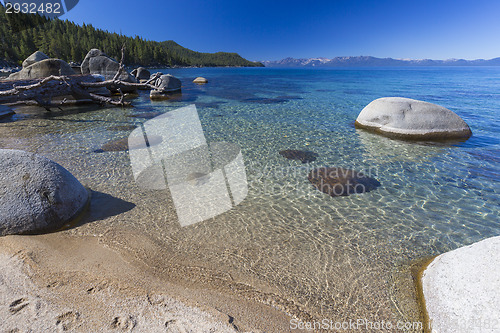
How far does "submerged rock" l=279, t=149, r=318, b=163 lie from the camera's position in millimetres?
8703


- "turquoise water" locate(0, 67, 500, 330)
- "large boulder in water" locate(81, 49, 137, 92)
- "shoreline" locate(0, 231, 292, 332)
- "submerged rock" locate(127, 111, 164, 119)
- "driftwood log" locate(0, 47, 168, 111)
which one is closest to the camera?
"shoreline" locate(0, 231, 292, 332)

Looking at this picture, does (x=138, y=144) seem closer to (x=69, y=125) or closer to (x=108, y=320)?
(x=69, y=125)

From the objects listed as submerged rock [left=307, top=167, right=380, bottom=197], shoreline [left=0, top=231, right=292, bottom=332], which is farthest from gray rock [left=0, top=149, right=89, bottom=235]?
submerged rock [left=307, top=167, right=380, bottom=197]

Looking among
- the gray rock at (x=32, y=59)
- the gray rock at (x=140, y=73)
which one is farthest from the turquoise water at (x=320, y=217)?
the gray rock at (x=140, y=73)

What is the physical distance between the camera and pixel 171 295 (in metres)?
3.31

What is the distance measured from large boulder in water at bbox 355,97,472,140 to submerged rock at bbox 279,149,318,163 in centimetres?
497

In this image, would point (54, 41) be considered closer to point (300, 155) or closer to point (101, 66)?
point (101, 66)

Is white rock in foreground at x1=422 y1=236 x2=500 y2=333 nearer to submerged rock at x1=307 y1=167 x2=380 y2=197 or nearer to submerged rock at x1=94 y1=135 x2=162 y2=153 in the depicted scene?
submerged rock at x1=307 y1=167 x2=380 y2=197

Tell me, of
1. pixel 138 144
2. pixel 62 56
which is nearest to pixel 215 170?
pixel 138 144

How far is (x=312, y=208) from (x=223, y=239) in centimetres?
242

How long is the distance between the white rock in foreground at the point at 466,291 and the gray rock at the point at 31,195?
21.2ft

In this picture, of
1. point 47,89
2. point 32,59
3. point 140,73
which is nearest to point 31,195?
point 47,89

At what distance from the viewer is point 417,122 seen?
1093cm

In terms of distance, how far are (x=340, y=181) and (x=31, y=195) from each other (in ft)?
24.1
